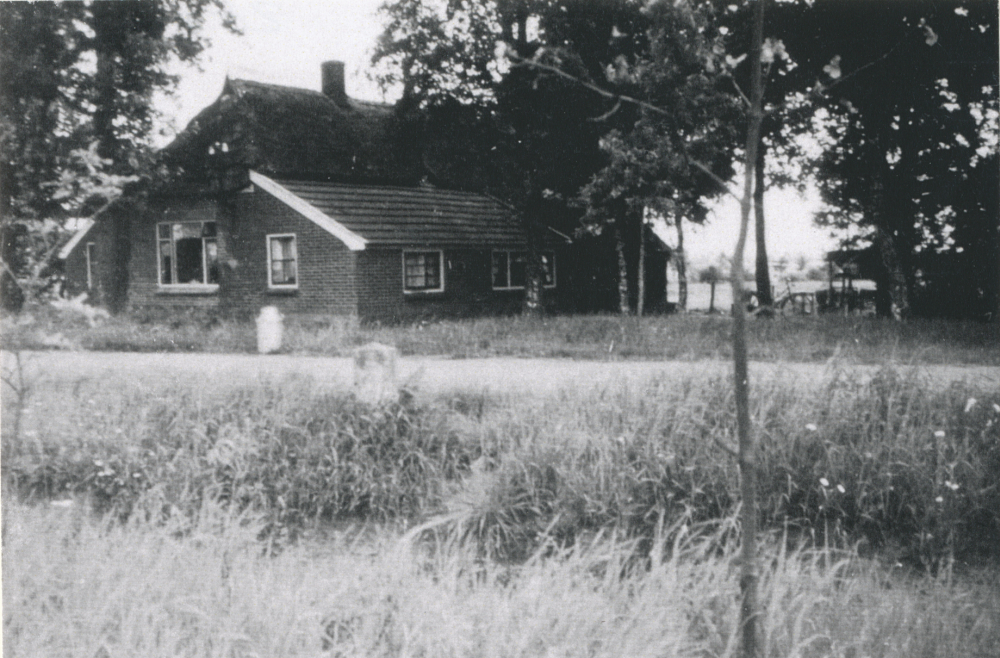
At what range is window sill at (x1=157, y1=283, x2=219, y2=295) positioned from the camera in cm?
2270

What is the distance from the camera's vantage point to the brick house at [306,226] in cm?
2055

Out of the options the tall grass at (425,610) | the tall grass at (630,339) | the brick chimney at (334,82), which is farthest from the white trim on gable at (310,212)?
the tall grass at (425,610)

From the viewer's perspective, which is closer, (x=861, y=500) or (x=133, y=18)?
(x=861, y=500)

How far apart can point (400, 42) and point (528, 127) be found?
146 inches

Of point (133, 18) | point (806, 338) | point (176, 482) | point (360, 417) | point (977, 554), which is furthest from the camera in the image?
point (133, 18)

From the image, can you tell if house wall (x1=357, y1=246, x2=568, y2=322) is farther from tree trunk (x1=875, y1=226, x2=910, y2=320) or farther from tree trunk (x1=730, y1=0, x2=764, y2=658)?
tree trunk (x1=730, y1=0, x2=764, y2=658)

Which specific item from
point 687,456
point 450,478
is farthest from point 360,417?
point 687,456

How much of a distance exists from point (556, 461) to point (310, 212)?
51.3 feet

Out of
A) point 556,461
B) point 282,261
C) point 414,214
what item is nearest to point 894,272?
point 414,214

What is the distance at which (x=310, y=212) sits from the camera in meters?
20.4

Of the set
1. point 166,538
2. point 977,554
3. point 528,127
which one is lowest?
point 977,554

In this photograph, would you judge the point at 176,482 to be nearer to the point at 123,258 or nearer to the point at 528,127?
the point at 528,127

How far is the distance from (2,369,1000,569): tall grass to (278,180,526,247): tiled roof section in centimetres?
1336

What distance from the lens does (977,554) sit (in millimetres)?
4945
